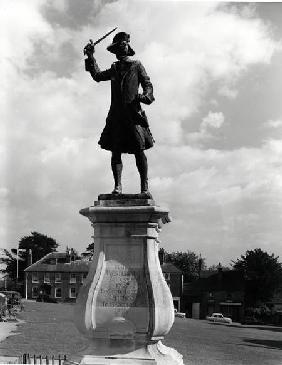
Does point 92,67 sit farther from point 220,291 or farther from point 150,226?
point 220,291

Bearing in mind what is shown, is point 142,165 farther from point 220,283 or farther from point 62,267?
point 62,267

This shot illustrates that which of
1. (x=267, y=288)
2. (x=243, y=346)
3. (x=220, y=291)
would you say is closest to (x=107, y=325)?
(x=243, y=346)

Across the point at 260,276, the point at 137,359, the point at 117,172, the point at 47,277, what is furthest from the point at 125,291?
the point at 47,277

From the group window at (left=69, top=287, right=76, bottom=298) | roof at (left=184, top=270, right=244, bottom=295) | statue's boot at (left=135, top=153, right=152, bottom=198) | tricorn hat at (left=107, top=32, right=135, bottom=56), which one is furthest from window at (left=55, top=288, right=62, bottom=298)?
tricorn hat at (left=107, top=32, right=135, bottom=56)

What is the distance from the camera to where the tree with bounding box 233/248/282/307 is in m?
62.6

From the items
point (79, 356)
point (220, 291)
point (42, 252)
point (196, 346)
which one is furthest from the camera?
point (42, 252)

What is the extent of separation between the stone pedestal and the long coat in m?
0.94

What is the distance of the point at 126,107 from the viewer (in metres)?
8.57

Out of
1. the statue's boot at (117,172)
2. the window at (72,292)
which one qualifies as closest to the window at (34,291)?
the window at (72,292)

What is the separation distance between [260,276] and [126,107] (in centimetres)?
5790

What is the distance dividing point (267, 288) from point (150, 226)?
190ft

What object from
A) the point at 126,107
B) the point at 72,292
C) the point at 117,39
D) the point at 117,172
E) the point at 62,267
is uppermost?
the point at 117,39

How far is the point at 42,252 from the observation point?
3848 inches

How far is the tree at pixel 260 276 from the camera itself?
6262cm
